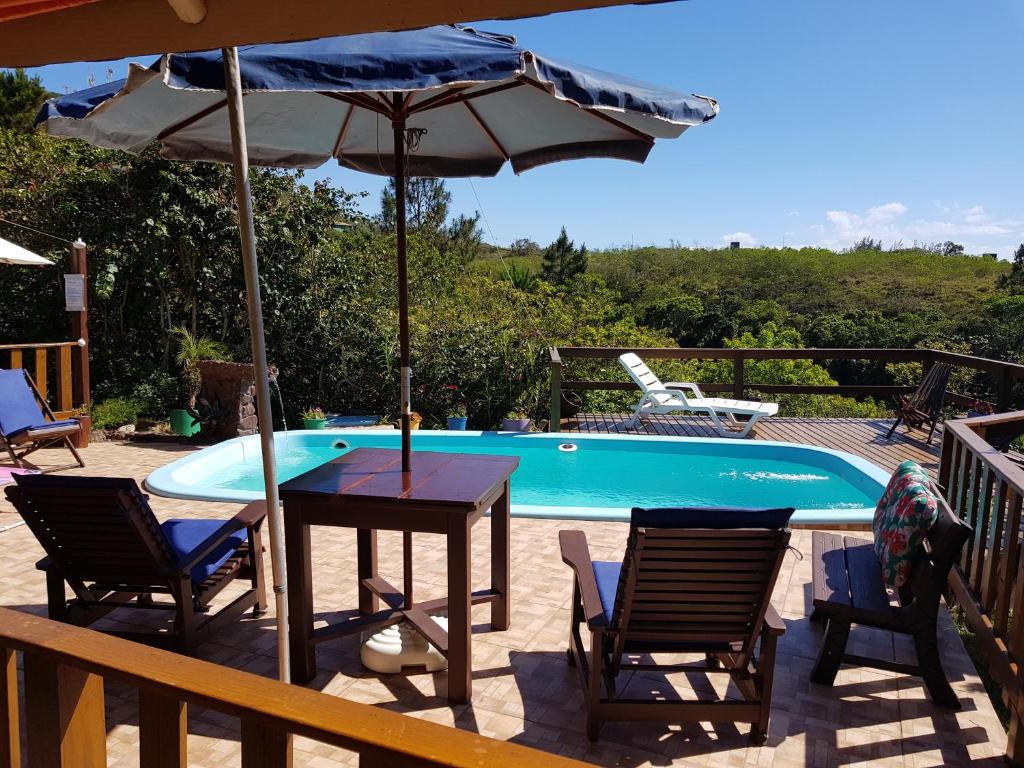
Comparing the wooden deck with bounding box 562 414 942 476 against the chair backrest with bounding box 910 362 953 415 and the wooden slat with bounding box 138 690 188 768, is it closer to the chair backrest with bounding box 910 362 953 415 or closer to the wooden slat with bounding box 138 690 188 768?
the chair backrest with bounding box 910 362 953 415

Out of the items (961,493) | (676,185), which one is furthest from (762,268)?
(961,493)

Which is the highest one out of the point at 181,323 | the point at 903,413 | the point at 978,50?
the point at 978,50

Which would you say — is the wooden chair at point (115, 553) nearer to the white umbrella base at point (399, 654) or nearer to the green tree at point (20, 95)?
the white umbrella base at point (399, 654)

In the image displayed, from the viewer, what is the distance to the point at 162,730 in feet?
3.73

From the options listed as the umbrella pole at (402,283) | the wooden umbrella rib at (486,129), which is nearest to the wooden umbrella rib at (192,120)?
the umbrella pole at (402,283)

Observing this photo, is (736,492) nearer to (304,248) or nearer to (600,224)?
(304,248)

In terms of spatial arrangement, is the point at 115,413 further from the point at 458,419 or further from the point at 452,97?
the point at 452,97

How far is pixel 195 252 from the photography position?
9648 millimetres

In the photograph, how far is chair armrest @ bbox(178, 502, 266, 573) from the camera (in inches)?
116

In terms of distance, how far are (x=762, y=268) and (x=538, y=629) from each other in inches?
1430

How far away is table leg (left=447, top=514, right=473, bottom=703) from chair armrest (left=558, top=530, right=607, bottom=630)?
428 mm

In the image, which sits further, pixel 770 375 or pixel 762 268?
pixel 762 268

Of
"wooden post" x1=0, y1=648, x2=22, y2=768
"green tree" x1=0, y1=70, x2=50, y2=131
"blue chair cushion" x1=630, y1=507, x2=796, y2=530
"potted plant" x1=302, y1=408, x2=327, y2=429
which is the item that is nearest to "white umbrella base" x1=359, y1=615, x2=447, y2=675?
"blue chair cushion" x1=630, y1=507, x2=796, y2=530

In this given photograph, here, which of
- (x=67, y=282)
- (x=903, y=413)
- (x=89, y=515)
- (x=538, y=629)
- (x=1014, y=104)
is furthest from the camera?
(x=1014, y=104)
